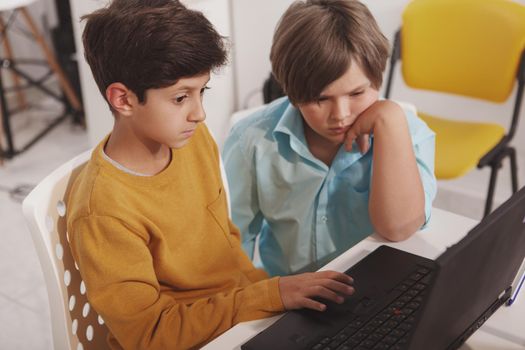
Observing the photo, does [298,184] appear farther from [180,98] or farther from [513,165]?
[513,165]

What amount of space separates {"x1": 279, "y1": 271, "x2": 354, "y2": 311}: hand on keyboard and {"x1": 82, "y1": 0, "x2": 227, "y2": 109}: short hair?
0.36 m

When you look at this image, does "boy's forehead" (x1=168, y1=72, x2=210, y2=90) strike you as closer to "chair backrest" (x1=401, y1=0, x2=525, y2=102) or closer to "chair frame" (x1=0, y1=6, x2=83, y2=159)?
"chair backrest" (x1=401, y1=0, x2=525, y2=102)

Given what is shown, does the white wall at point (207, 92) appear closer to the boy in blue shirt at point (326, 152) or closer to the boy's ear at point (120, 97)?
the boy in blue shirt at point (326, 152)

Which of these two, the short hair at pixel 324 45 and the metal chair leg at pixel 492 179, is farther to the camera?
the metal chair leg at pixel 492 179

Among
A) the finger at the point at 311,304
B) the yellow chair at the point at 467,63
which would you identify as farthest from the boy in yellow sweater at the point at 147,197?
the yellow chair at the point at 467,63

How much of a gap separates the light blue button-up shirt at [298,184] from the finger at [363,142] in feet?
0.12

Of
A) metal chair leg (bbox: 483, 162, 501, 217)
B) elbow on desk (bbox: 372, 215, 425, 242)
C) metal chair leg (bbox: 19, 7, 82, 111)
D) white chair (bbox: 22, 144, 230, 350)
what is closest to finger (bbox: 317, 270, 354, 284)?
elbow on desk (bbox: 372, 215, 425, 242)

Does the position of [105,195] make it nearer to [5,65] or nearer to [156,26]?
[156,26]

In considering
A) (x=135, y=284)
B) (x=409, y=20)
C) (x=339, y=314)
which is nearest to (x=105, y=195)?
(x=135, y=284)

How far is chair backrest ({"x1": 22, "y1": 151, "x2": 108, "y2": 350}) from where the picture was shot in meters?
0.94

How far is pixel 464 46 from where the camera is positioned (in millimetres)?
2197

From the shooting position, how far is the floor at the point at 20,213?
2.07 meters

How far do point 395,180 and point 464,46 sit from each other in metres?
1.24

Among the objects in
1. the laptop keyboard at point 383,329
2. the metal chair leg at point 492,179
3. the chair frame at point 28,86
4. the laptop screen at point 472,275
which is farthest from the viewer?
the chair frame at point 28,86
